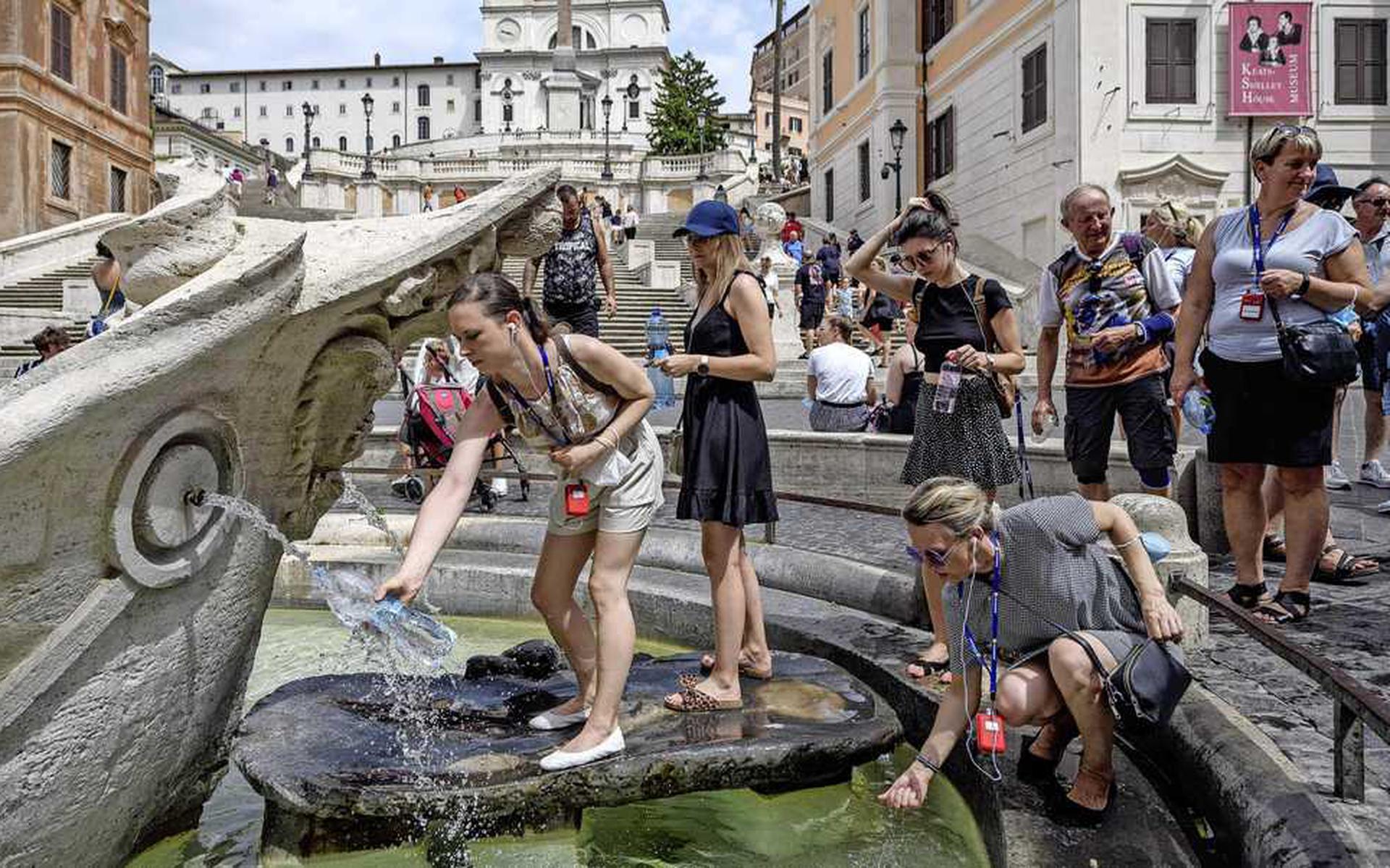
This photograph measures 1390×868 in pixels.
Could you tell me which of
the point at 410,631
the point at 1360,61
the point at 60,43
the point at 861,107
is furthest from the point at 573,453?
the point at 60,43

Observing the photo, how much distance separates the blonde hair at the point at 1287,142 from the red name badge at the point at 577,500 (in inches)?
102

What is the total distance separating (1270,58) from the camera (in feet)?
76.4

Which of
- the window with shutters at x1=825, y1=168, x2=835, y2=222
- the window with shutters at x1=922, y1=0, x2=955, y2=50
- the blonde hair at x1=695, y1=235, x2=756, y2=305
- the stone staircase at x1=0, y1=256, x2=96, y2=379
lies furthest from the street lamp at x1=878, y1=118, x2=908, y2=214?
the blonde hair at x1=695, y1=235, x2=756, y2=305

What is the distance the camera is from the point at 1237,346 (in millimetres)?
4367

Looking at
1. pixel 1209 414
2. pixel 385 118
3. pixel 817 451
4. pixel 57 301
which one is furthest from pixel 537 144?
pixel 1209 414

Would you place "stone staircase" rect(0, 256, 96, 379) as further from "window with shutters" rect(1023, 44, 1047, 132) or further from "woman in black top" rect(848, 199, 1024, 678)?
"woman in black top" rect(848, 199, 1024, 678)

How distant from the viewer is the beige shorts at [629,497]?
134 inches

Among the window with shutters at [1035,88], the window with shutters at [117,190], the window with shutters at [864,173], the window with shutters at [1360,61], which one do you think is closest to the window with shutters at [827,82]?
the window with shutters at [864,173]

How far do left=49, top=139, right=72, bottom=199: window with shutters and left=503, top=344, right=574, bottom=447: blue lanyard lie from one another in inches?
1468

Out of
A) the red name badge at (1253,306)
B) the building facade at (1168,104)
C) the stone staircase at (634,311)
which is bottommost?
the red name badge at (1253,306)

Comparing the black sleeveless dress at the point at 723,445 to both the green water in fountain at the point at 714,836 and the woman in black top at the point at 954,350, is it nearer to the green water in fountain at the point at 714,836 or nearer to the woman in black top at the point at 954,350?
the woman in black top at the point at 954,350

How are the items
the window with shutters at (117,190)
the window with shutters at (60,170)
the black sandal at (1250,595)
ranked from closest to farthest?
the black sandal at (1250,595) → the window with shutters at (60,170) → the window with shutters at (117,190)

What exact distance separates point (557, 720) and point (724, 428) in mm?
1090

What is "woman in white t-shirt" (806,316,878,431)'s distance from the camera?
381 inches
